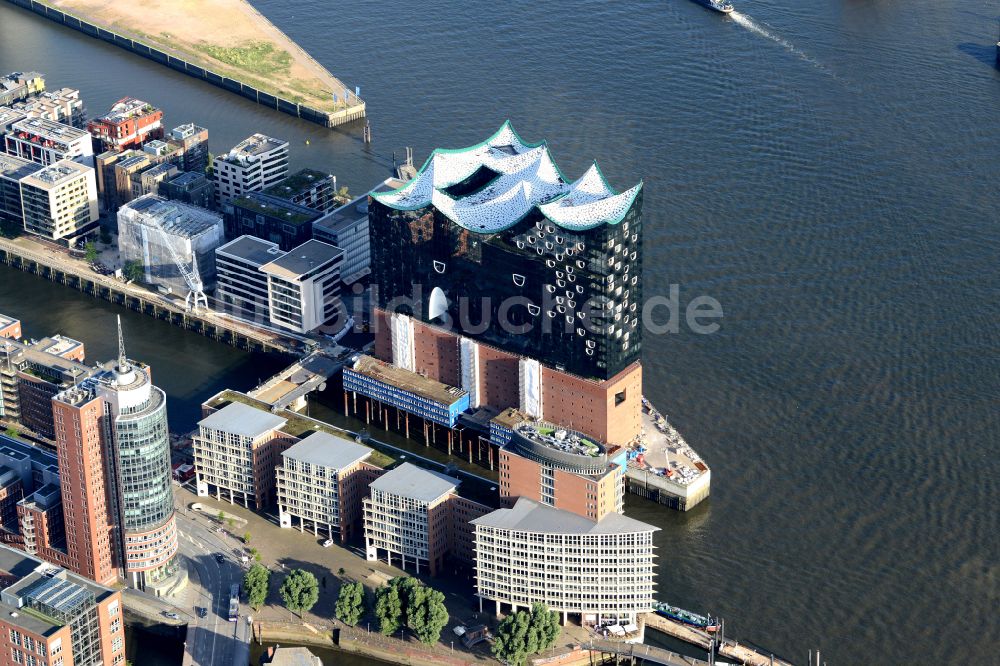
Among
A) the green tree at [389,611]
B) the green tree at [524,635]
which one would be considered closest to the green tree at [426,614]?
the green tree at [389,611]

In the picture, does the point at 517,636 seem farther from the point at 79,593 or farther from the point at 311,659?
the point at 79,593

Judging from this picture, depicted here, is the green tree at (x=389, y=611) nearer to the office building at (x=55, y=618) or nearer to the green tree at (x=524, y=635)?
the green tree at (x=524, y=635)

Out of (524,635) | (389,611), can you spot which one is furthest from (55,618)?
(524,635)

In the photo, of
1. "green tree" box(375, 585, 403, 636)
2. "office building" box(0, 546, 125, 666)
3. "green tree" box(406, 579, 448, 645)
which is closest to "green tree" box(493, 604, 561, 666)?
"green tree" box(406, 579, 448, 645)

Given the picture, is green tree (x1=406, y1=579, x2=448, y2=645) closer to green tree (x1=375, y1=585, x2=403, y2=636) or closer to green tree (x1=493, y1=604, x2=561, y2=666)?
green tree (x1=375, y1=585, x2=403, y2=636)

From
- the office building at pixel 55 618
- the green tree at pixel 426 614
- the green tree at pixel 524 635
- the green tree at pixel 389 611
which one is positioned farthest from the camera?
the green tree at pixel 389 611

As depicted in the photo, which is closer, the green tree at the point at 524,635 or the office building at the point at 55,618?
the office building at the point at 55,618
